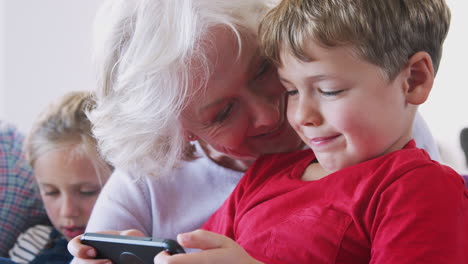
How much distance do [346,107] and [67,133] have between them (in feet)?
3.45

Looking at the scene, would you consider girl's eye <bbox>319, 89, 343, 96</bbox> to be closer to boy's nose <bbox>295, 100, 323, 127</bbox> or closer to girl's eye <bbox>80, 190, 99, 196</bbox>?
boy's nose <bbox>295, 100, 323, 127</bbox>

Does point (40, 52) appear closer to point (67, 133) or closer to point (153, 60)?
point (67, 133)

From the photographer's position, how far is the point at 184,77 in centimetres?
102

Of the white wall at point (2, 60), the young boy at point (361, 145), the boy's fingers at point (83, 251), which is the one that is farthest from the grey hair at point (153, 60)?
the white wall at point (2, 60)

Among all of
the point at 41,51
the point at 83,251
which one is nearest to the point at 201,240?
the point at 83,251

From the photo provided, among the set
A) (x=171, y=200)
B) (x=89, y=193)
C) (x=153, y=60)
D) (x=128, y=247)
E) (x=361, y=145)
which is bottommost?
(x=89, y=193)

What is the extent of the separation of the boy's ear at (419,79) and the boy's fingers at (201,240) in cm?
32

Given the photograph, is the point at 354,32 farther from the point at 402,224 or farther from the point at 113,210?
the point at 113,210

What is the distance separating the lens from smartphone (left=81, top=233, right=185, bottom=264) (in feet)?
2.50

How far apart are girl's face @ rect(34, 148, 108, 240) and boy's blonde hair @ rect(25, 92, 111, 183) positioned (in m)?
0.02

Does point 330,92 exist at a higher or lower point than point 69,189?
higher

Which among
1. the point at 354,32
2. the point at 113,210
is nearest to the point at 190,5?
the point at 354,32

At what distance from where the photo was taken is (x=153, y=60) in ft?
3.30

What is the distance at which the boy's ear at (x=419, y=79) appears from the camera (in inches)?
31.4
